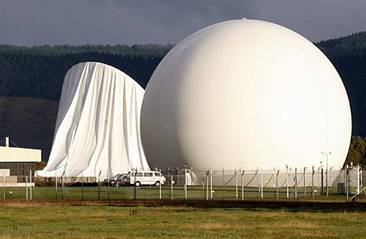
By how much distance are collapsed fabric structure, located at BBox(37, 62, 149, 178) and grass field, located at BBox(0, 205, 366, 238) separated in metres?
44.5

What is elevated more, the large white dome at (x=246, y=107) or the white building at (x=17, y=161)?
the large white dome at (x=246, y=107)

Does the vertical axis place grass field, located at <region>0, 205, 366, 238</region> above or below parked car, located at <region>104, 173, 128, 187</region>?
below

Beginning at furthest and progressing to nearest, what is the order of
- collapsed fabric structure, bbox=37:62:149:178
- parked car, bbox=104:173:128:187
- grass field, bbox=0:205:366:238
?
collapsed fabric structure, bbox=37:62:149:178
parked car, bbox=104:173:128:187
grass field, bbox=0:205:366:238

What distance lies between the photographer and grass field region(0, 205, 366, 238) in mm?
25266

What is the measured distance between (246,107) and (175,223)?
28212 mm

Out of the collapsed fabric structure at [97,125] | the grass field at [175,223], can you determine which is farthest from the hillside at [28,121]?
the grass field at [175,223]

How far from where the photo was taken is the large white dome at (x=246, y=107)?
186ft

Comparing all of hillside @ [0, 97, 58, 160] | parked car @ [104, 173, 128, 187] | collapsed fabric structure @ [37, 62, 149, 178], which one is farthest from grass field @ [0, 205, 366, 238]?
hillside @ [0, 97, 58, 160]

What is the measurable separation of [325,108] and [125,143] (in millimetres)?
29292

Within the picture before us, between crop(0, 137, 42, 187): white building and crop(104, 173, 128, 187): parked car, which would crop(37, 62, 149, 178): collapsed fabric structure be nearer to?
crop(0, 137, 42, 187): white building

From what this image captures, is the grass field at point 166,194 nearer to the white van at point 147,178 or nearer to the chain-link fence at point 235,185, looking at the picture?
the chain-link fence at point 235,185

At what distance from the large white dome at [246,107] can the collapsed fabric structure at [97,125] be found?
2153 centimetres

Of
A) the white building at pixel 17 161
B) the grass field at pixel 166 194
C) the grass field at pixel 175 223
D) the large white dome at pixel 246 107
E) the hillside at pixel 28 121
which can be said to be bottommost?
the grass field at pixel 175 223

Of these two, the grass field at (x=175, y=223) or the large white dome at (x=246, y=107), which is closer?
the grass field at (x=175, y=223)
